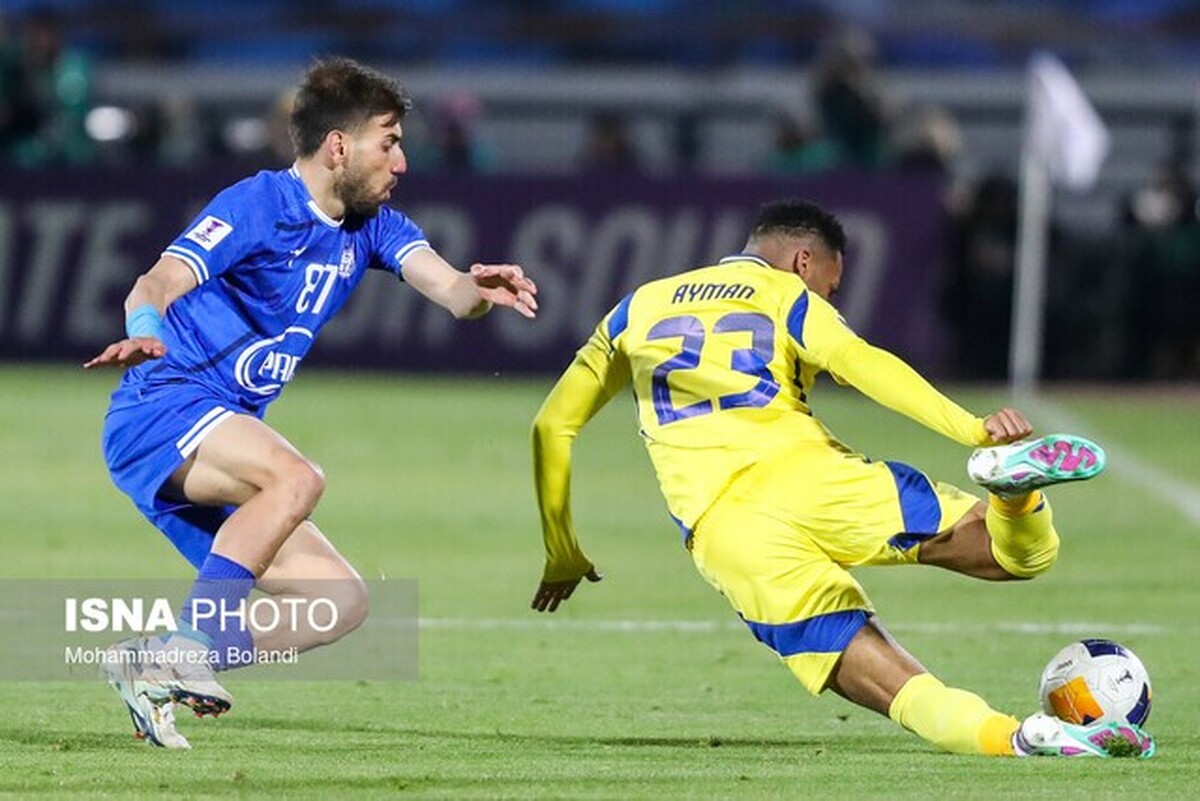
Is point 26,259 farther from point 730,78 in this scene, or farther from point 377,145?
point 377,145

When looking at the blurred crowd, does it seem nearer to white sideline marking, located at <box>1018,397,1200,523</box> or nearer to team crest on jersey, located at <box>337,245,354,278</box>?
white sideline marking, located at <box>1018,397,1200,523</box>

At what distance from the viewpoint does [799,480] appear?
8117 mm

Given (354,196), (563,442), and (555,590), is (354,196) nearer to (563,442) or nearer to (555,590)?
(563,442)

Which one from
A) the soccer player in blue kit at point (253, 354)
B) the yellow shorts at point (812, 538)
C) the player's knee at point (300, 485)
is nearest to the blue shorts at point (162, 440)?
the soccer player in blue kit at point (253, 354)

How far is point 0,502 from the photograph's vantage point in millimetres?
15625

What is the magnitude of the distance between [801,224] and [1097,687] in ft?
5.69

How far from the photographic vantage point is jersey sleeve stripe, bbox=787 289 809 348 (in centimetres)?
810

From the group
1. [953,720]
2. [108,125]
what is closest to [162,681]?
[953,720]

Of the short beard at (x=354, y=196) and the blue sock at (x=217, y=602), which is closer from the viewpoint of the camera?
the blue sock at (x=217, y=602)

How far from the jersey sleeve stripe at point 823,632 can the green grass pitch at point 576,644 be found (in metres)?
0.34

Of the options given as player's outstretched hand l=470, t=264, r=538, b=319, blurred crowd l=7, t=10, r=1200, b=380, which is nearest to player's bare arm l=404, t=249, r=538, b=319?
player's outstretched hand l=470, t=264, r=538, b=319

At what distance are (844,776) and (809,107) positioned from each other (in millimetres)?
21995

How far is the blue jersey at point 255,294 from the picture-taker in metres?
8.34

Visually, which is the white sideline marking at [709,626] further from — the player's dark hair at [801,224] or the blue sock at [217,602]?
the blue sock at [217,602]
